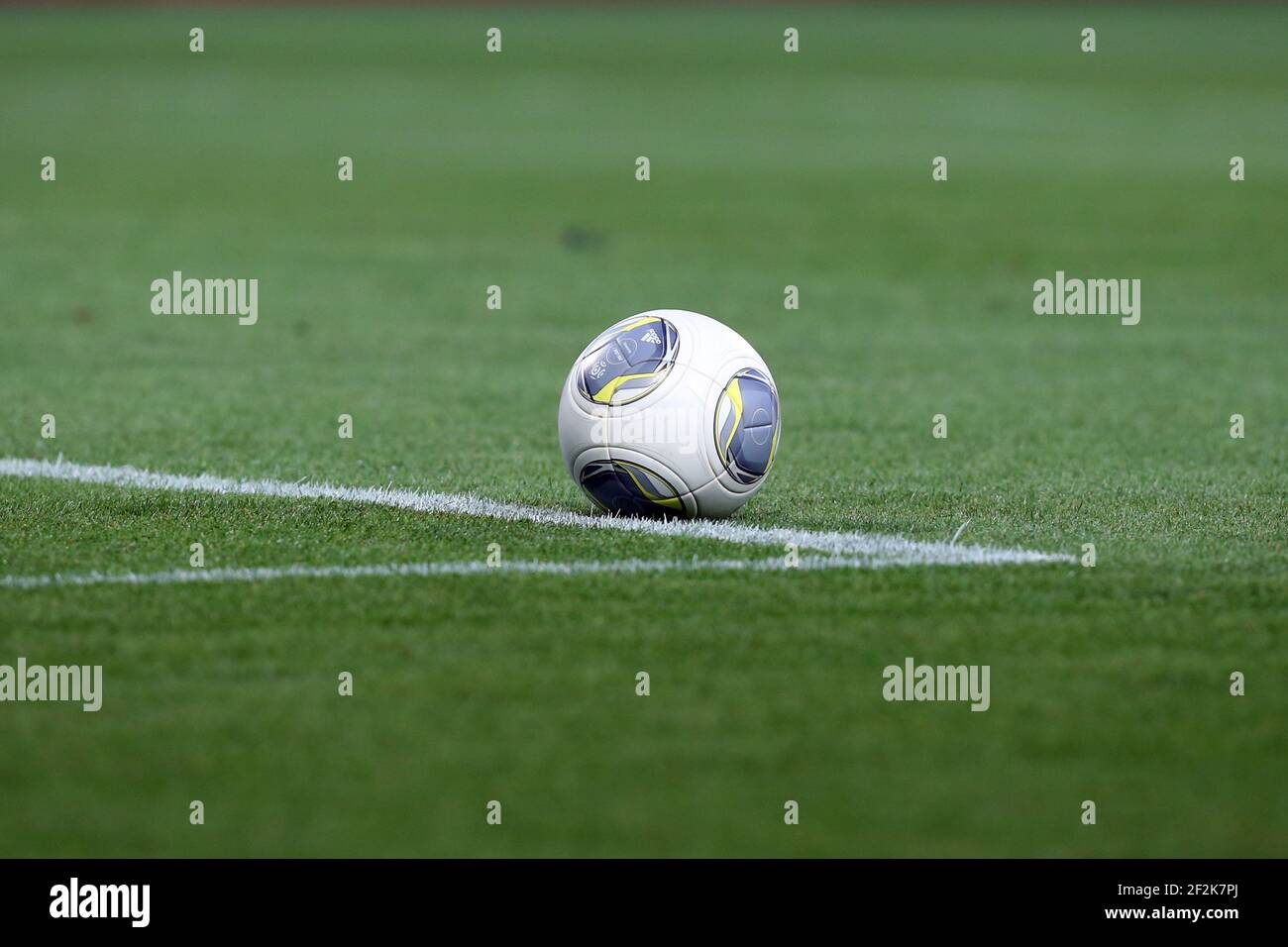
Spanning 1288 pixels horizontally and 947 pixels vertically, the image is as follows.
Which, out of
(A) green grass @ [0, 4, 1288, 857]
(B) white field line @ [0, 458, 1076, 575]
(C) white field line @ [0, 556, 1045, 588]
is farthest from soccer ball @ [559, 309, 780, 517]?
(C) white field line @ [0, 556, 1045, 588]

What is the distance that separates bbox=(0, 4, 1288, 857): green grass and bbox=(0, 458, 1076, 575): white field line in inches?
5.8

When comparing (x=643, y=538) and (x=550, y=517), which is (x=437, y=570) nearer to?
(x=643, y=538)

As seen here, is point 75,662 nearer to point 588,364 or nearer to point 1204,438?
point 588,364

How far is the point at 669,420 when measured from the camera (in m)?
6.27

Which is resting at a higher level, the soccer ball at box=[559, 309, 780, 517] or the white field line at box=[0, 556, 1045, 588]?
the soccer ball at box=[559, 309, 780, 517]

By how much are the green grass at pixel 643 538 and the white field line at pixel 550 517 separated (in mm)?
147

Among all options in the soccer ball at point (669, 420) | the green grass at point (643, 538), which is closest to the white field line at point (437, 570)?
the green grass at point (643, 538)

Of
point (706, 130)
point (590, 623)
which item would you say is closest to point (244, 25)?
point (706, 130)

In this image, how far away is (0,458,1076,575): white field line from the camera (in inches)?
240

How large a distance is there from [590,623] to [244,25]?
38.5 meters

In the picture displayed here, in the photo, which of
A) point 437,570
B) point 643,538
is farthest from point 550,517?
point 437,570

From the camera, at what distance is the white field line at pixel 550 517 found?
6086mm

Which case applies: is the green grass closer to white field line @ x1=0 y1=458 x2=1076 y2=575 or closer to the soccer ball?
white field line @ x1=0 y1=458 x2=1076 y2=575

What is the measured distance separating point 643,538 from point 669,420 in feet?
1.39
